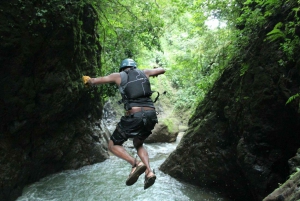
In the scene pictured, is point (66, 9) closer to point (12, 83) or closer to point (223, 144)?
point (12, 83)

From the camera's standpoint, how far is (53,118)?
7445 millimetres

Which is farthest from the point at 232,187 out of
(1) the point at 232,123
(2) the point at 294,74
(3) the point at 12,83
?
(3) the point at 12,83

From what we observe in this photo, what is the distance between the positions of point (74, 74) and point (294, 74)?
5725 millimetres

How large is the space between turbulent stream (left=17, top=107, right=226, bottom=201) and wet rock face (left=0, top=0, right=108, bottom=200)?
0.41m

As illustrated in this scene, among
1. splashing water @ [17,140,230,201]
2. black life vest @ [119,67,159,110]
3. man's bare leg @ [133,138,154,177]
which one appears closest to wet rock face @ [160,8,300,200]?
splashing water @ [17,140,230,201]

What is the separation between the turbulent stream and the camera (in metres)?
6.64

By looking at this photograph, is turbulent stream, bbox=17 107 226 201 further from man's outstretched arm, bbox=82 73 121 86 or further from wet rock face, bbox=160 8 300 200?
man's outstretched arm, bbox=82 73 121 86

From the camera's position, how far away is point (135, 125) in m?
4.47

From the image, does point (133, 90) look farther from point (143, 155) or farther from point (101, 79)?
point (143, 155)

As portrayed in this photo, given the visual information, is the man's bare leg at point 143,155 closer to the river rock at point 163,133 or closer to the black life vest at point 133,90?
the black life vest at point 133,90

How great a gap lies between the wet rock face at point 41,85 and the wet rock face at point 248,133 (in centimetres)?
383

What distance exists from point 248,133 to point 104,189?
4.23 metres

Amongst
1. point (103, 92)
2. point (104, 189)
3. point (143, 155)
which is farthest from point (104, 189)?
point (103, 92)

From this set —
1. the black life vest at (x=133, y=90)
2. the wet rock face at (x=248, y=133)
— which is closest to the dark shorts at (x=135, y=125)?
the black life vest at (x=133, y=90)
